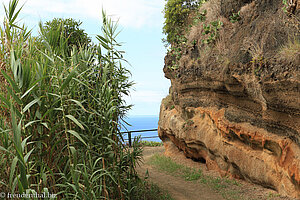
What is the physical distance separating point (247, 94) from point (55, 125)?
4449mm

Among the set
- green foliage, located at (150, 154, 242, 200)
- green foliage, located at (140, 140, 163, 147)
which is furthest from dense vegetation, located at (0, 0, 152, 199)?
green foliage, located at (140, 140, 163, 147)

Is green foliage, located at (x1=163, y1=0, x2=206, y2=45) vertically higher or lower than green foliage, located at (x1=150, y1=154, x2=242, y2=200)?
higher

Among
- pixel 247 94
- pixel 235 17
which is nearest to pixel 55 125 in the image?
pixel 247 94

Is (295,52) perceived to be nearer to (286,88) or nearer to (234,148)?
(286,88)

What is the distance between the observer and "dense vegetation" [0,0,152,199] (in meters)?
3.45

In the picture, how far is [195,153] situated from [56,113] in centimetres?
634

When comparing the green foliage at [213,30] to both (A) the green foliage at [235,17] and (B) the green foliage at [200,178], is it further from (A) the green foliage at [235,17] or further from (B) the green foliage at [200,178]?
(B) the green foliage at [200,178]

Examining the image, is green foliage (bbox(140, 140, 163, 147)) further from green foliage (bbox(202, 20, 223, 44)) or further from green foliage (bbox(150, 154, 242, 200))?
green foliage (bbox(202, 20, 223, 44))

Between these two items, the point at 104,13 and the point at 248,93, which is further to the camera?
the point at 248,93

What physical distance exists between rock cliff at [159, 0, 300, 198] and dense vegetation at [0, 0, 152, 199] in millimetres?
2819

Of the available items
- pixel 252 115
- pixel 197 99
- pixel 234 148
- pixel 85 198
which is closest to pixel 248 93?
pixel 252 115

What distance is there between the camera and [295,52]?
484cm

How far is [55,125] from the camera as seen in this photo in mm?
3854

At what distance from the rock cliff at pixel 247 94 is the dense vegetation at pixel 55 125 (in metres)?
2.82
